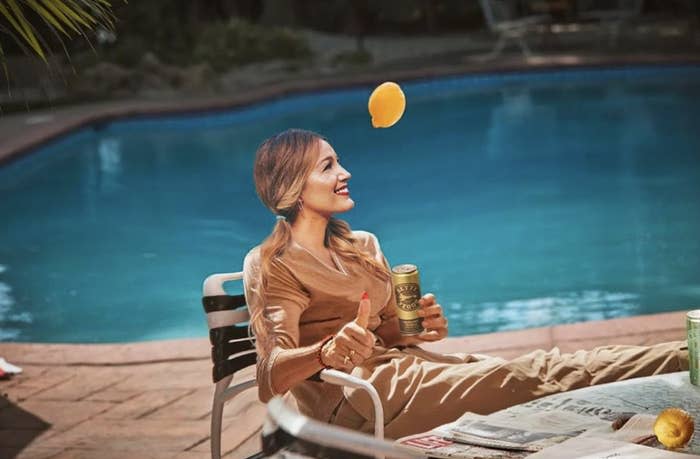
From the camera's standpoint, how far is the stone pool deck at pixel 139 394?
398 centimetres

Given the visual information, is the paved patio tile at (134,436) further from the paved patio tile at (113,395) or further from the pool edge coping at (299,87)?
the pool edge coping at (299,87)

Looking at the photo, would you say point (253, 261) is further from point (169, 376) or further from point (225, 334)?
point (169, 376)

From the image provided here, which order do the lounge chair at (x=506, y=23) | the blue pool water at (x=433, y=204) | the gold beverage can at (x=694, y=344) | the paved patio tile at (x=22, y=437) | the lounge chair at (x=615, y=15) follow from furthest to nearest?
1. the lounge chair at (x=615, y=15)
2. the lounge chair at (x=506, y=23)
3. the blue pool water at (x=433, y=204)
4. the paved patio tile at (x=22, y=437)
5. the gold beverage can at (x=694, y=344)

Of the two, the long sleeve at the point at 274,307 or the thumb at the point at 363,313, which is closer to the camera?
the thumb at the point at 363,313

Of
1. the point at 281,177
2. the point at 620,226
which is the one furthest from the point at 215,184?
the point at 281,177

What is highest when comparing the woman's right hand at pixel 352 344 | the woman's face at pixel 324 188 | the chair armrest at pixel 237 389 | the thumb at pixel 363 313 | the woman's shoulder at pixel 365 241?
the woman's face at pixel 324 188

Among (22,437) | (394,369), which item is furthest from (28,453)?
(394,369)

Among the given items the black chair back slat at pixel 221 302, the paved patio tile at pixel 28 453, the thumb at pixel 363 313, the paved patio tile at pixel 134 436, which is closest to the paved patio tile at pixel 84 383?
the paved patio tile at pixel 134 436

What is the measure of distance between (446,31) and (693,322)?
16458mm

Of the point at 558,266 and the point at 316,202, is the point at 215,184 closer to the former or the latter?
the point at 558,266

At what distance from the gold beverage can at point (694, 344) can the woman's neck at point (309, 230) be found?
2.97ft

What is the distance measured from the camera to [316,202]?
298 cm

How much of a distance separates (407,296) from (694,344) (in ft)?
2.04

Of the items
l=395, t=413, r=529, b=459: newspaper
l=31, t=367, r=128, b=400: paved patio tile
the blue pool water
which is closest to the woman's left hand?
l=395, t=413, r=529, b=459: newspaper
